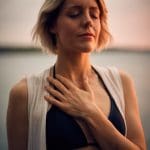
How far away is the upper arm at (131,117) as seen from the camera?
2.78 feet

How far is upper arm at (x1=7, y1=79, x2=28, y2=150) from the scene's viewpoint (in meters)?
0.83

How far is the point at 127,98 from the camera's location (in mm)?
889

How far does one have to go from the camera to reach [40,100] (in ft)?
2.77

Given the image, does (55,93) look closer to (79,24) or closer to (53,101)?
(53,101)

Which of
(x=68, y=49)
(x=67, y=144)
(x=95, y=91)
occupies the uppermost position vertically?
(x=68, y=49)

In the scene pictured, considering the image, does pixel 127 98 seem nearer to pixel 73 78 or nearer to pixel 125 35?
pixel 73 78

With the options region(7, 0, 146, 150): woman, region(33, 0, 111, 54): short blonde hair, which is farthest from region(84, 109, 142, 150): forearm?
region(33, 0, 111, 54): short blonde hair

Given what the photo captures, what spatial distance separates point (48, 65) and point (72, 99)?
0.21 m

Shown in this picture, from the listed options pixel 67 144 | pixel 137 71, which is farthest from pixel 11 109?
pixel 137 71

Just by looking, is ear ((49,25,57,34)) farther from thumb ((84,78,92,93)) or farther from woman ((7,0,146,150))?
thumb ((84,78,92,93))

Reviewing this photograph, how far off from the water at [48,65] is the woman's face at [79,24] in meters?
0.17

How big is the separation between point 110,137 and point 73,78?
0.19 metres

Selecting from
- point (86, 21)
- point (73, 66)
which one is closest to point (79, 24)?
point (86, 21)

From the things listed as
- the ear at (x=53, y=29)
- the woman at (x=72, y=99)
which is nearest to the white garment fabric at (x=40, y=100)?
the woman at (x=72, y=99)
